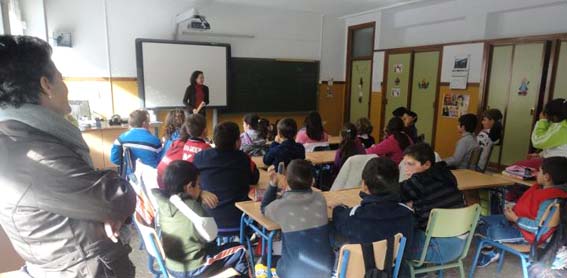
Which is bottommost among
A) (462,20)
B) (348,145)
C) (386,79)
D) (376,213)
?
(376,213)

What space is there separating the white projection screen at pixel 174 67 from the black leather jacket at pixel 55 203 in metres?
5.66

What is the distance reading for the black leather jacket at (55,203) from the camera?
0.99m

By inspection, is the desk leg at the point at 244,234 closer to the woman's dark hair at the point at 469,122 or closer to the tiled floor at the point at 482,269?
the tiled floor at the point at 482,269

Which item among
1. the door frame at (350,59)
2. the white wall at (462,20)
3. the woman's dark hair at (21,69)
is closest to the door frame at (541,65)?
the white wall at (462,20)

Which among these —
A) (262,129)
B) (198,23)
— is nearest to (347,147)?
(262,129)

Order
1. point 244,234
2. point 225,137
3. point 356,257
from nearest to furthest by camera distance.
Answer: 1. point 356,257
2. point 225,137
3. point 244,234

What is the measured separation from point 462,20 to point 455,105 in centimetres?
144

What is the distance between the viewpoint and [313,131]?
418cm

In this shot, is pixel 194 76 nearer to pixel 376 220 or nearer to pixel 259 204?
pixel 259 204

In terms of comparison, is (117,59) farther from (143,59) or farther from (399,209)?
(399,209)

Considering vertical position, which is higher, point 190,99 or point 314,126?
point 190,99

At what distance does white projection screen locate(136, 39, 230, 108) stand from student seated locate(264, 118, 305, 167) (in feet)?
12.8

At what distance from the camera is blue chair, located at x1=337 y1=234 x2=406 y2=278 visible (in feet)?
5.76

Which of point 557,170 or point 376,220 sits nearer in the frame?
point 376,220
